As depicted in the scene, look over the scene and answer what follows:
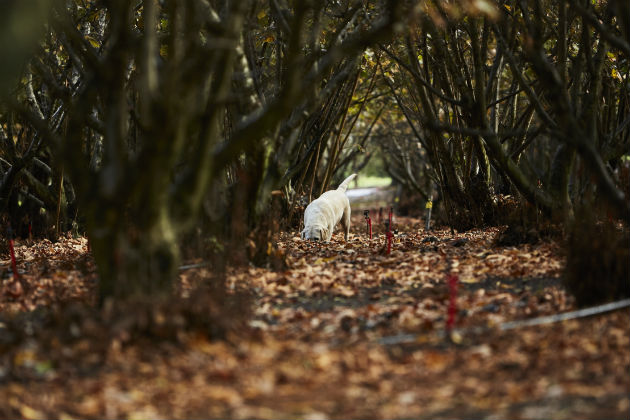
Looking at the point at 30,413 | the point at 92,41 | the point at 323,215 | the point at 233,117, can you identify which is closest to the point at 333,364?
the point at 30,413

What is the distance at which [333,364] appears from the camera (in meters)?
4.80

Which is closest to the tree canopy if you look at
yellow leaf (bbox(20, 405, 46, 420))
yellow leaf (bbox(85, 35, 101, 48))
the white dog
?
yellow leaf (bbox(85, 35, 101, 48))

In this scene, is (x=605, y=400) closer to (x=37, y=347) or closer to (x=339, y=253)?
(x=37, y=347)

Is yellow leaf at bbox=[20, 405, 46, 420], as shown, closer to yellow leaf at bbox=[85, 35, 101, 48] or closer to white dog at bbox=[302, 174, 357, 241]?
white dog at bbox=[302, 174, 357, 241]

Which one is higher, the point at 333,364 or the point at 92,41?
the point at 92,41

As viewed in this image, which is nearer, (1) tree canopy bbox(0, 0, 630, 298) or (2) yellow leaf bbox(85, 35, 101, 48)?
(1) tree canopy bbox(0, 0, 630, 298)

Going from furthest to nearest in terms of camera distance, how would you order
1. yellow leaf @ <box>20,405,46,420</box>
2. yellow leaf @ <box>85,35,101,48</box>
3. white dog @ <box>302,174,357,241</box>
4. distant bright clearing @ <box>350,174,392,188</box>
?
distant bright clearing @ <box>350,174,392,188</box> < white dog @ <box>302,174,357,241</box> < yellow leaf @ <box>85,35,101,48</box> < yellow leaf @ <box>20,405,46,420</box>

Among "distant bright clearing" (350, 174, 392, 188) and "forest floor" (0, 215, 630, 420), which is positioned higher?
"distant bright clearing" (350, 174, 392, 188)

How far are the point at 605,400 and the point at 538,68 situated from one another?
429 cm

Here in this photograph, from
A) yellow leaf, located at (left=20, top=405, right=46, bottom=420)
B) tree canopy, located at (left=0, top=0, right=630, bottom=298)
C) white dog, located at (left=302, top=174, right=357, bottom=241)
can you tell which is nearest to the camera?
yellow leaf, located at (left=20, top=405, right=46, bottom=420)

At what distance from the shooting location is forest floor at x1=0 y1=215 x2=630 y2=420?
4.23 metres

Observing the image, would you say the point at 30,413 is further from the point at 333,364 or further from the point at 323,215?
the point at 323,215

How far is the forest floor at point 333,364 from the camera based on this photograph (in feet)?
13.9

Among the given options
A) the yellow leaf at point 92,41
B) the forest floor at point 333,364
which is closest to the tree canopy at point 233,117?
the yellow leaf at point 92,41
